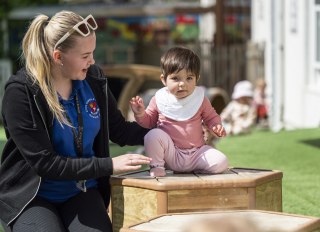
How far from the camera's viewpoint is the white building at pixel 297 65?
490 inches

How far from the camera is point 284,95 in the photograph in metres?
14.4

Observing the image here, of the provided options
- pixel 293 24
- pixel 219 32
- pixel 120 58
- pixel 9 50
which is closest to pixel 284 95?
pixel 293 24

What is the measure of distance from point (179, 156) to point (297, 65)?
30.0 feet

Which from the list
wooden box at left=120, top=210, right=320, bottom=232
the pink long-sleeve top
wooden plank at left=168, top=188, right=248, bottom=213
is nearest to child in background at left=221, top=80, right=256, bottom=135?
the pink long-sleeve top

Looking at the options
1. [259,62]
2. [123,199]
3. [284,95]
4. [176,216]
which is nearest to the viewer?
[176,216]

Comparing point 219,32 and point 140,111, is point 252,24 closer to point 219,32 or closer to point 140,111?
point 219,32

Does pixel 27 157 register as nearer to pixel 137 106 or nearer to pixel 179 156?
pixel 137 106

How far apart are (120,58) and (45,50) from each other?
15122mm

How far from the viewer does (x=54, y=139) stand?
12.8ft

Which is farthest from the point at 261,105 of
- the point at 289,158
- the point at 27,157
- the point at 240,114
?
the point at 27,157

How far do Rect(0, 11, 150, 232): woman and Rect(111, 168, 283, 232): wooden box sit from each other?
0.35 feet

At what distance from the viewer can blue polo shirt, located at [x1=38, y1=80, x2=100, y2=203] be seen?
3910mm

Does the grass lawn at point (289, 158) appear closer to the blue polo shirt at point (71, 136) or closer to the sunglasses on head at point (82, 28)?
the blue polo shirt at point (71, 136)

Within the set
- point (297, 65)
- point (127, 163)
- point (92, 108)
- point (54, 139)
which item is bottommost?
point (297, 65)
